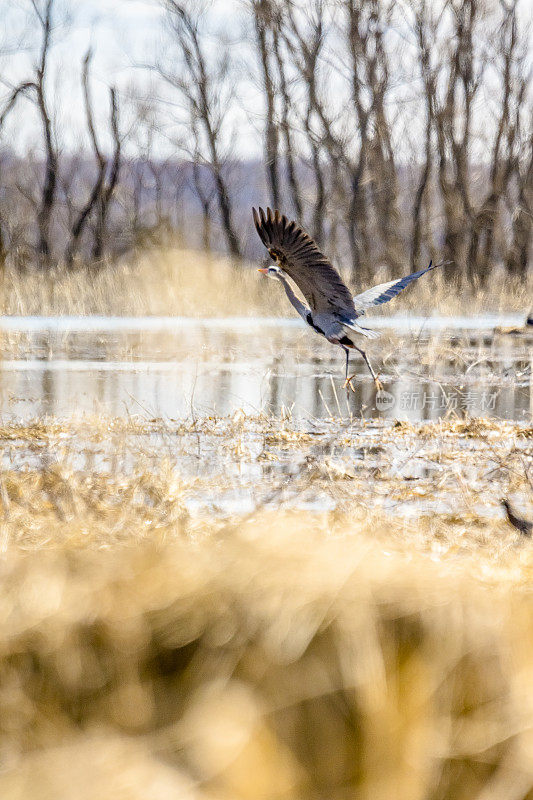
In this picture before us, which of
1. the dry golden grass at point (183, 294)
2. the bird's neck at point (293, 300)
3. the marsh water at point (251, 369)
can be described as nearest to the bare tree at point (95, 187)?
the dry golden grass at point (183, 294)

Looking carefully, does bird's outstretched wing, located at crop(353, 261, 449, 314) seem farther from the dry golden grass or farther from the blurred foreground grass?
the dry golden grass

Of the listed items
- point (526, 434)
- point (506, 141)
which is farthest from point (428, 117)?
point (526, 434)

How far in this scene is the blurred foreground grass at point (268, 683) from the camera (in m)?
1.33

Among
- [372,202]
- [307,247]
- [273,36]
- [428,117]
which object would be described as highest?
[273,36]

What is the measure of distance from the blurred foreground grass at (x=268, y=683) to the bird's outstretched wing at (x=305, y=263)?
11.9 ft

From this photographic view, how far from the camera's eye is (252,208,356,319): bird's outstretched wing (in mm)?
5031

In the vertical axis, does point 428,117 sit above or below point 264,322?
above

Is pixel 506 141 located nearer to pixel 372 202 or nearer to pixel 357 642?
pixel 372 202

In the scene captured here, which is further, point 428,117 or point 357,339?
point 428,117

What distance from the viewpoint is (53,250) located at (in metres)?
16.8

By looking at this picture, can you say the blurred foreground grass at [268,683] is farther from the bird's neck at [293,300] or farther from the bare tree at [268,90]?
the bare tree at [268,90]

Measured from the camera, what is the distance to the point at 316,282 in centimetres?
554

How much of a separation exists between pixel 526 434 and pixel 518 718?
16.4 feet

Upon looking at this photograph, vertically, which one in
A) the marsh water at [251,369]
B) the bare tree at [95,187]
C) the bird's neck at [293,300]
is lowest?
the marsh water at [251,369]
